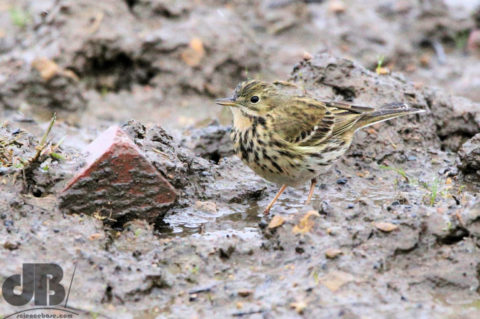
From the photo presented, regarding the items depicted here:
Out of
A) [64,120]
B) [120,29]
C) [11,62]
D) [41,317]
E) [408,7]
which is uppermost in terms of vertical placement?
[408,7]

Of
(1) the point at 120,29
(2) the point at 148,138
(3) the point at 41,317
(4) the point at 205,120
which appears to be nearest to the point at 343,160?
(2) the point at 148,138

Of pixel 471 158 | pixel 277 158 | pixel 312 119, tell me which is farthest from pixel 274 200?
pixel 471 158

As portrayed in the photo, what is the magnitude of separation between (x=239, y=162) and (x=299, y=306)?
8.97ft

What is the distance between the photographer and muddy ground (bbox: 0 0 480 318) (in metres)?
4.69

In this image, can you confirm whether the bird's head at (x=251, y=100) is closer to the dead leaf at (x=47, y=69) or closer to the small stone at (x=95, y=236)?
the small stone at (x=95, y=236)

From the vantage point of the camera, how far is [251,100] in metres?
6.39

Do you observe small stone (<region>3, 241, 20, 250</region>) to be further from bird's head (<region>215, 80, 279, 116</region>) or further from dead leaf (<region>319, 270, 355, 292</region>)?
bird's head (<region>215, 80, 279, 116</region>)

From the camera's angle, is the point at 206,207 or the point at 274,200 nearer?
the point at 206,207

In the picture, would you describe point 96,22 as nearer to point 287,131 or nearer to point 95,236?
point 287,131

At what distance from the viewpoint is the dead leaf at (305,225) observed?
5.11m

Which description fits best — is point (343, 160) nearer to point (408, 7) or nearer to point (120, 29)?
point (120, 29)

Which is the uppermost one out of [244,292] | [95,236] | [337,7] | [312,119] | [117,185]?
[337,7]

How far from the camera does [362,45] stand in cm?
1141

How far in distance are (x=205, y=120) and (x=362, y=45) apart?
3460mm
